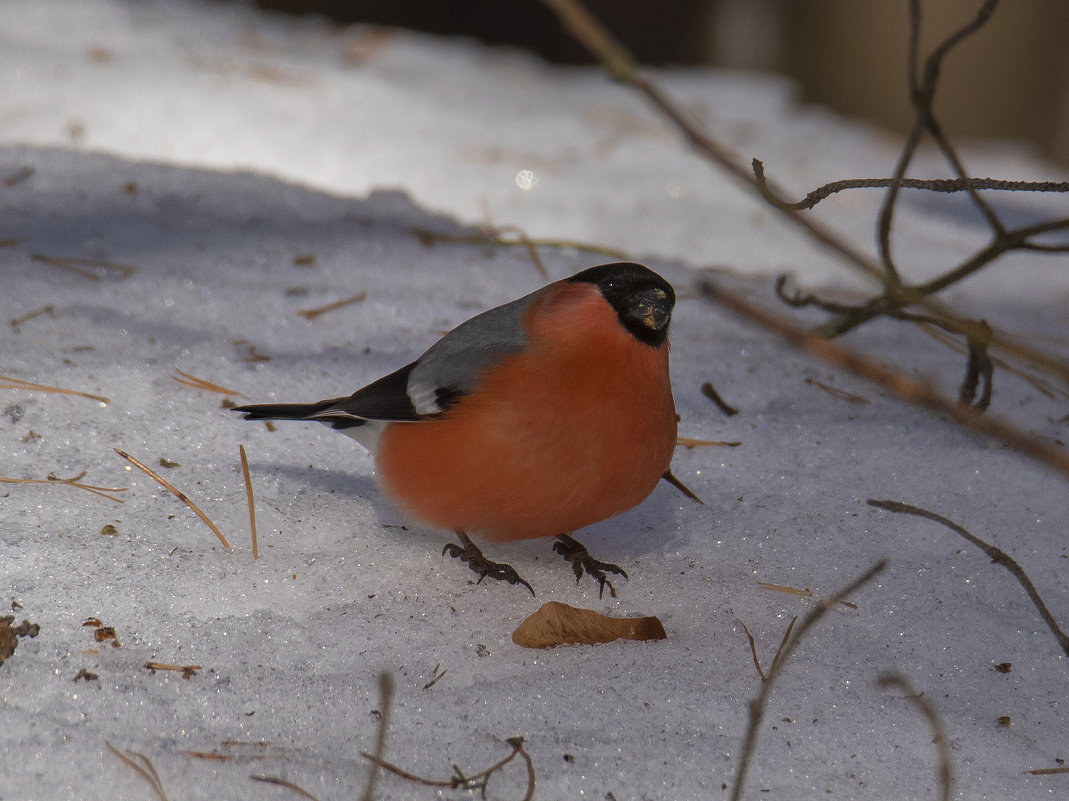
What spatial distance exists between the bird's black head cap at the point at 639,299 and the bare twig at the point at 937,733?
0.94 meters

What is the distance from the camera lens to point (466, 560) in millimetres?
2553

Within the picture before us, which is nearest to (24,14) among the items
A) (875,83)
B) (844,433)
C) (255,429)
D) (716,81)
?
(255,429)

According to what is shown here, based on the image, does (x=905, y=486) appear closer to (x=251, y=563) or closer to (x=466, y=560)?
(x=466, y=560)

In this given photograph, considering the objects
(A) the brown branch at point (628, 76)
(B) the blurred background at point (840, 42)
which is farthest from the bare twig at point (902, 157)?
(B) the blurred background at point (840, 42)

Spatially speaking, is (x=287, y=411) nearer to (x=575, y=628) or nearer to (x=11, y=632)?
(x=11, y=632)

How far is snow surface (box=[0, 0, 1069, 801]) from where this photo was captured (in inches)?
75.1

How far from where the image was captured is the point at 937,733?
145 centimetres

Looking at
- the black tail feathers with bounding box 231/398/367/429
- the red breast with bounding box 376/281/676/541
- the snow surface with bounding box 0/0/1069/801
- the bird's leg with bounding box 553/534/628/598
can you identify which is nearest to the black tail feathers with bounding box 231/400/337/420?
the black tail feathers with bounding box 231/398/367/429

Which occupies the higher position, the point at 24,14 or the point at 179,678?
the point at 24,14

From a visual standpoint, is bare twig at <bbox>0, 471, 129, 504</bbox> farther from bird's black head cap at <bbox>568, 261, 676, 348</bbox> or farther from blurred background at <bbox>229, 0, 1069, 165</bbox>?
blurred background at <bbox>229, 0, 1069, 165</bbox>

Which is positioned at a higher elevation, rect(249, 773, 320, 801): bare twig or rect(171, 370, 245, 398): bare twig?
rect(249, 773, 320, 801): bare twig

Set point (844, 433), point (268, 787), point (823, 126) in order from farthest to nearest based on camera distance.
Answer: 1. point (823, 126)
2. point (844, 433)
3. point (268, 787)

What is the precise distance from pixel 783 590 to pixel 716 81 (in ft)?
20.9

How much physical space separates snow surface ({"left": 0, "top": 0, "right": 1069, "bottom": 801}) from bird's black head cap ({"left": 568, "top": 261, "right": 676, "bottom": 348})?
642mm
